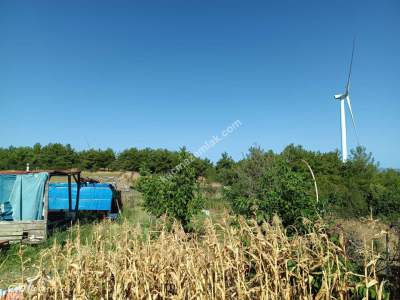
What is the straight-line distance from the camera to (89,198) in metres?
15.1

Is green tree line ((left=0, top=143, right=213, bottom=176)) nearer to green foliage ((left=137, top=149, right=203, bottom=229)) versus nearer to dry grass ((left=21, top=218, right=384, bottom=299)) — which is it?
green foliage ((left=137, top=149, right=203, bottom=229))

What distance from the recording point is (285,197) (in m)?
6.46

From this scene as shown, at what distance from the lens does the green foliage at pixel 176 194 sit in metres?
9.13

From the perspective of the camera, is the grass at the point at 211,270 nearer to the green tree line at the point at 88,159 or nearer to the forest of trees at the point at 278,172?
the forest of trees at the point at 278,172

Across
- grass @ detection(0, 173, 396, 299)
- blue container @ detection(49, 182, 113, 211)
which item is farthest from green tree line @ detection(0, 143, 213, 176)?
grass @ detection(0, 173, 396, 299)

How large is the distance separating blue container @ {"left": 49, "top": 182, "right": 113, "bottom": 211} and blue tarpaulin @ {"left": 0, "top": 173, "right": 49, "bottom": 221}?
4020mm

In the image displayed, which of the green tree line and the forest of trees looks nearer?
the forest of trees

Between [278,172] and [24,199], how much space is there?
8979mm

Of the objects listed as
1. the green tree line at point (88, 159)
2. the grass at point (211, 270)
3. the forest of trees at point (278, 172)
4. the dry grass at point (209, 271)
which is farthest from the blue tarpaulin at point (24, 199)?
the green tree line at point (88, 159)

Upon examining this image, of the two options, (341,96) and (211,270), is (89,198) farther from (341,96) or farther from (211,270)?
(341,96)

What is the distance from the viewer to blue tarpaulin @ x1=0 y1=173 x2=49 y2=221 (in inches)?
423

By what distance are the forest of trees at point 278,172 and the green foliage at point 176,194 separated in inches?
49.5

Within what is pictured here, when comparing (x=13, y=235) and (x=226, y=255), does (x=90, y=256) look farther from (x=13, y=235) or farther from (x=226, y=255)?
(x=13, y=235)

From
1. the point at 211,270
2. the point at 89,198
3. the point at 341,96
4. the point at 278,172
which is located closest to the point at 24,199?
the point at 89,198
